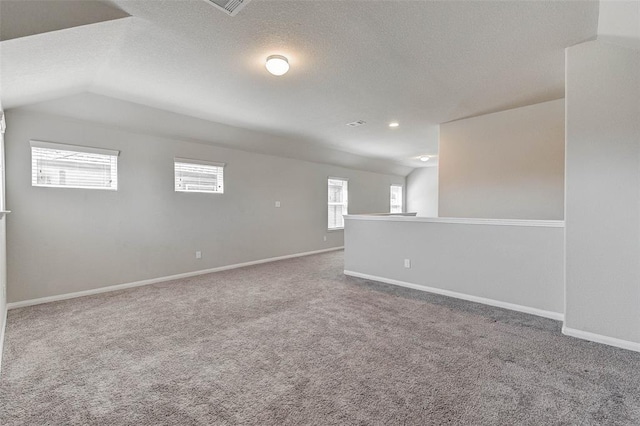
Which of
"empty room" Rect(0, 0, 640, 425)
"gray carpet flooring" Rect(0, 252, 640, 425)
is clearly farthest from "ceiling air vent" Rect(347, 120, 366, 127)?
"gray carpet flooring" Rect(0, 252, 640, 425)

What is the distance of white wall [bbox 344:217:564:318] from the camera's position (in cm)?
302

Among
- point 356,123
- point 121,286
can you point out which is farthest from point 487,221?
point 121,286

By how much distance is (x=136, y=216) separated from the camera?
14.4ft

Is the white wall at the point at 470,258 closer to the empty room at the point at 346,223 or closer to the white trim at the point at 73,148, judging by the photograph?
the empty room at the point at 346,223

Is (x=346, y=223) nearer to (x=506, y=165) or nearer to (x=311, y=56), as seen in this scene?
(x=506, y=165)

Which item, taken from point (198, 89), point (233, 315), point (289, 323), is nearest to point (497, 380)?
point (289, 323)

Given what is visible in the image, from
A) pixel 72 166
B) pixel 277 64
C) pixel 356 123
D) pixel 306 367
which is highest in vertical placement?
pixel 356 123

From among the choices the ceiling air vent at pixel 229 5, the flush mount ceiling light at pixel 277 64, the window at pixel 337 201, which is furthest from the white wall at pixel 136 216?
the ceiling air vent at pixel 229 5

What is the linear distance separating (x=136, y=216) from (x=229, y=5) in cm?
356

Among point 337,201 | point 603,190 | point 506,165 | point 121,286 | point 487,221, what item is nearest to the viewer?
point 603,190

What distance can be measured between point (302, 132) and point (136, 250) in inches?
132

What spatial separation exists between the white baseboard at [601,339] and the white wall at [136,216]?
4939 mm

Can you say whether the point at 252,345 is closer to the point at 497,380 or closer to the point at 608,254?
the point at 497,380

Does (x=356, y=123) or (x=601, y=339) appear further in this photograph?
(x=356, y=123)
